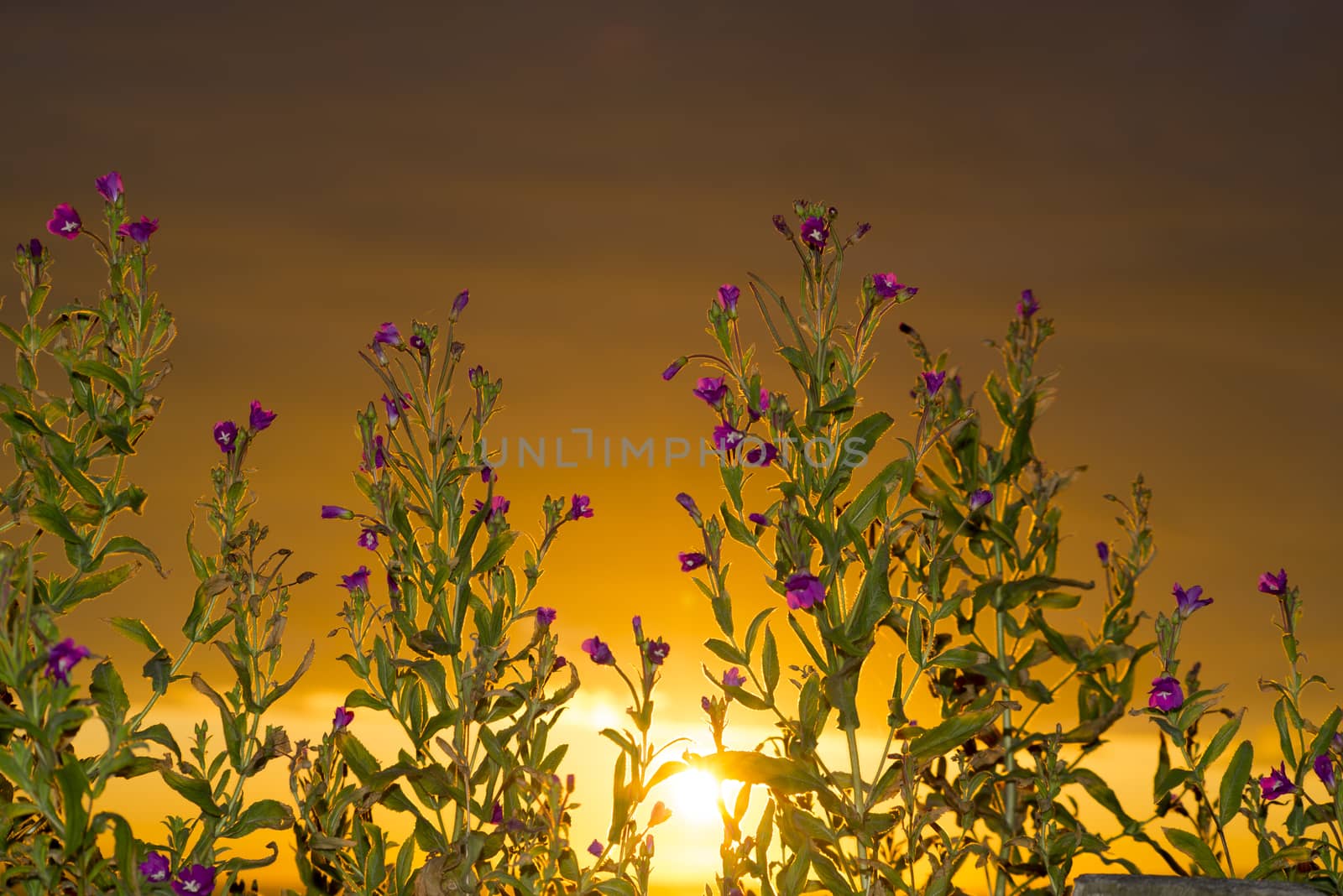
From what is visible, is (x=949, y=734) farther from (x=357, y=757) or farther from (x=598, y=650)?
(x=357, y=757)

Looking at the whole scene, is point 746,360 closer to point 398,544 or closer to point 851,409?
point 851,409

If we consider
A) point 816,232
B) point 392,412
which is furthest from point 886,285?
point 392,412

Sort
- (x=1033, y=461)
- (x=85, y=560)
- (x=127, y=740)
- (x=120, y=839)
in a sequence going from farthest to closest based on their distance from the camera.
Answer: (x=1033, y=461)
(x=85, y=560)
(x=127, y=740)
(x=120, y=839)

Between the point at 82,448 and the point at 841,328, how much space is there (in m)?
2.52

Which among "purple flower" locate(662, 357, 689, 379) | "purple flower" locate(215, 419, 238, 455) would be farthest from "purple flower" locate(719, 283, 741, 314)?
"purple flower" locate(215, 419, 238, 455)

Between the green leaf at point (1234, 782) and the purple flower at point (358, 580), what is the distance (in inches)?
123

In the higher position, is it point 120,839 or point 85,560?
point 85,560

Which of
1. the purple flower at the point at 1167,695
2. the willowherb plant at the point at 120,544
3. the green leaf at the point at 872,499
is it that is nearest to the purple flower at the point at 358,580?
the willowherb plant at the point at 120,544

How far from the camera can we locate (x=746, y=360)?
12.8 feet

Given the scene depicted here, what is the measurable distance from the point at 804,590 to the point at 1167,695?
5.12 ft

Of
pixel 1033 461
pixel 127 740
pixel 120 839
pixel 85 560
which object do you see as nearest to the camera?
pixel 120 839

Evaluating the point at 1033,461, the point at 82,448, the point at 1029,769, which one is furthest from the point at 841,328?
the point at 82,448

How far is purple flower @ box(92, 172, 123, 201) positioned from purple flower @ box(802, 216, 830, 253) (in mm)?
2432

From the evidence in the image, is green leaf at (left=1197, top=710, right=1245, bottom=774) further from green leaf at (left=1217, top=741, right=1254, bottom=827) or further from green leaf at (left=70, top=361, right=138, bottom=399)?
green leaf at (left=70, top=361, right=138, bottom=399)
